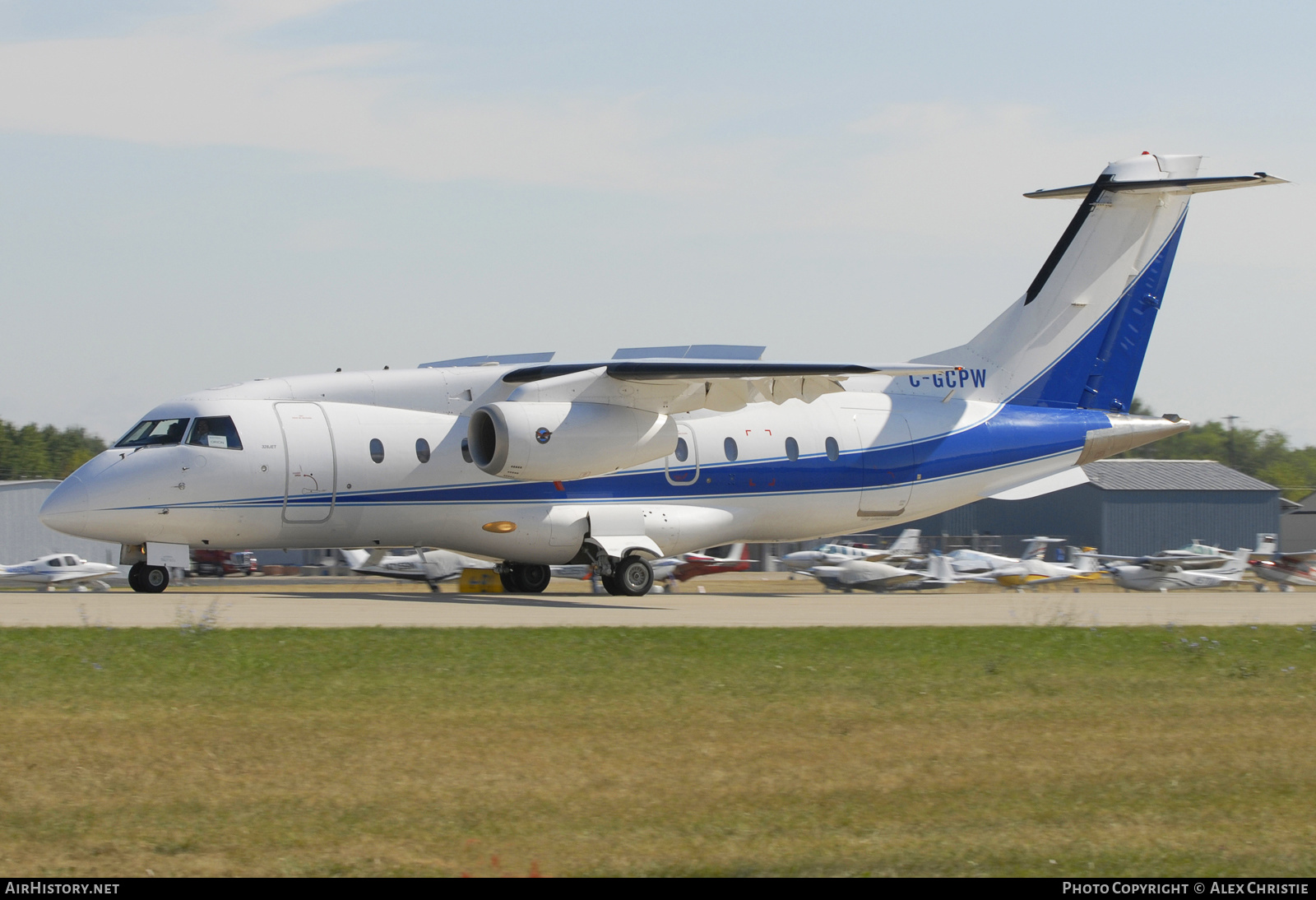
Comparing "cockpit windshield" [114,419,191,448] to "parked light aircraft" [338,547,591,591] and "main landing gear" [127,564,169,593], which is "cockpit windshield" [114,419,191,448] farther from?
"parked light aircraft" [338,547,591,591]

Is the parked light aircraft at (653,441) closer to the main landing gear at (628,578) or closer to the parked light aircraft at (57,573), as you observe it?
the main landing gear at (628,578)

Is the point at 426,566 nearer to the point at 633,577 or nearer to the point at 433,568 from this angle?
the point at 433,568

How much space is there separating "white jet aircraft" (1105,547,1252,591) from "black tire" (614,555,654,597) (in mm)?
15257

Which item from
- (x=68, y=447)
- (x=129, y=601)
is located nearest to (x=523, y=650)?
(x=129, y=601)

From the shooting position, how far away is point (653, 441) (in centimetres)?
2289

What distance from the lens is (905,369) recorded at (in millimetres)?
21891

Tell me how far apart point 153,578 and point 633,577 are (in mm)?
7941

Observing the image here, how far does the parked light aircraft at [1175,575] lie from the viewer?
33.6m

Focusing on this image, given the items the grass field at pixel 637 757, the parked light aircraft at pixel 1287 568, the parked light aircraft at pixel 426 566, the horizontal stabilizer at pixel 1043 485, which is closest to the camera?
the grass field at pixel 637 757

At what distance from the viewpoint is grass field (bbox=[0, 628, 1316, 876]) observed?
A: 719 centimetres

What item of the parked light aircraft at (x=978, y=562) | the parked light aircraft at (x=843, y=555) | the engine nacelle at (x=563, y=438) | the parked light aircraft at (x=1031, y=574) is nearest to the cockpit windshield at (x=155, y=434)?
the engine nacelle at (x=563, y=438)

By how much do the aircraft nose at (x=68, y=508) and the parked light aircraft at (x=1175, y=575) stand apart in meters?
24.2

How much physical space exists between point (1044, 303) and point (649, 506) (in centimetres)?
977

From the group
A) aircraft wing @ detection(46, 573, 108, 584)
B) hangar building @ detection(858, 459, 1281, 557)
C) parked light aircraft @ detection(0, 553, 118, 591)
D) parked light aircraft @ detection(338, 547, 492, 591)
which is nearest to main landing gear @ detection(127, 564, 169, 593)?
parked light aircraft @ detection(338, 547, 492, 591)
